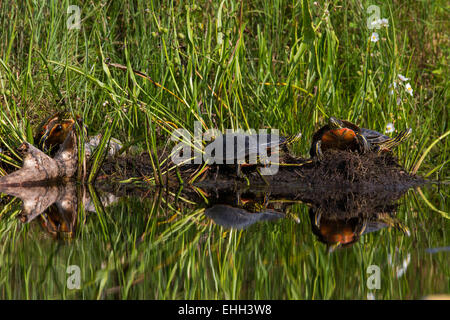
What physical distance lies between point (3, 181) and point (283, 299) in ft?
7.77

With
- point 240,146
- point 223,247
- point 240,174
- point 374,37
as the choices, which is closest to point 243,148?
point 240,146

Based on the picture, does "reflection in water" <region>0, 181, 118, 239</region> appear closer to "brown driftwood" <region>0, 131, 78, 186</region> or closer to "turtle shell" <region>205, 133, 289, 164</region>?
"brown driftwood" <region>0, 131, 78, 186</region>

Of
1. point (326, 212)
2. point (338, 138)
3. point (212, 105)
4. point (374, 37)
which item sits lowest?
point (326, 212)

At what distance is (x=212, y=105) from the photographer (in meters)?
3.81

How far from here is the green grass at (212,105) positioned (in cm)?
172

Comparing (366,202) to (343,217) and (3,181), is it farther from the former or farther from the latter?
(3,181)

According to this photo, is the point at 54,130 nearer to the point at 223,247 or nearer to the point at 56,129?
the point at 56,129

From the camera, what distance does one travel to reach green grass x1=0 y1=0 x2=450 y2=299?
172 centimetres

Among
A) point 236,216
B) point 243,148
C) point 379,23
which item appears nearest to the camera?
point 236,216

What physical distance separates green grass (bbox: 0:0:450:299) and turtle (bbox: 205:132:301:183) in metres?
0.20

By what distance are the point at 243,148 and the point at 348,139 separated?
26.8 inches

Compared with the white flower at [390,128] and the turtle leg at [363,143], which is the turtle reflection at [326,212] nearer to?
the turtle leg at [363,143]

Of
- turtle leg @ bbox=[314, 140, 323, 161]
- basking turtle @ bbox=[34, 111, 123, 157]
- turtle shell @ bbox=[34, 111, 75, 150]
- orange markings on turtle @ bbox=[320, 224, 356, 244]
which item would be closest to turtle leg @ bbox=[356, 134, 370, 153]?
turtle leg @ bbox=[314, 140, 323, 161]

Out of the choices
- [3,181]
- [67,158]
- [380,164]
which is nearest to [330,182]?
[380,164]
